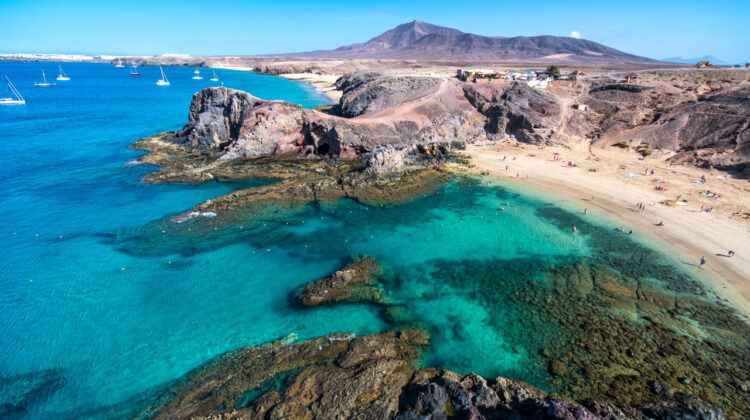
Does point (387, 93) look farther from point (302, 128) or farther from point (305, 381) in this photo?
point (305, 381)

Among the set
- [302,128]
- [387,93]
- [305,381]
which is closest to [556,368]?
[305,381]

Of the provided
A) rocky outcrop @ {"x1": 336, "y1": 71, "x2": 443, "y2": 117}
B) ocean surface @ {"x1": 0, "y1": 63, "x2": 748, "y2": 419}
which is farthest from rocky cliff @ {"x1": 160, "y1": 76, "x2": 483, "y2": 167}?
ocean surface @ {"x1": 0, "y1": 63, "x2": 748, "y2": 419}

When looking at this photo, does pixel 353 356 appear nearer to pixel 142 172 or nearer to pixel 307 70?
pixel 142 172

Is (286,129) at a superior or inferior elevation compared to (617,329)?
superior

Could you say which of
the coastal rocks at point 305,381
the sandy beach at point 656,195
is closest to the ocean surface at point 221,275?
the coastal rocks at point 305,381

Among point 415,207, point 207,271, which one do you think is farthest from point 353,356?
point 415,207

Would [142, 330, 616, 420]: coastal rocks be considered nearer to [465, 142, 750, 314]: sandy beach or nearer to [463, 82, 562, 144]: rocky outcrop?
[465, 142, 750, 314]: sandy beach
